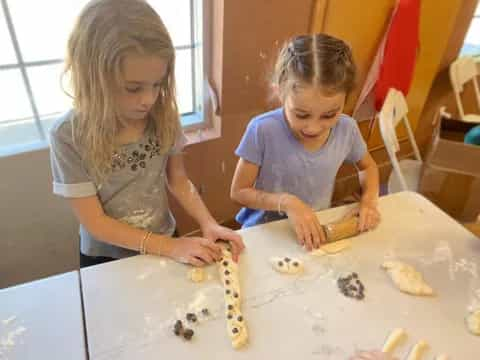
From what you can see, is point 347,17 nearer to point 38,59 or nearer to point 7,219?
point 38,59

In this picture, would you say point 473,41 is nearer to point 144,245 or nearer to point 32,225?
point 144,245

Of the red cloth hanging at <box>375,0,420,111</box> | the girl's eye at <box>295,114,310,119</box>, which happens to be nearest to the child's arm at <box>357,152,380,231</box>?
the girl's eye at <box>295,114,310,119</box>

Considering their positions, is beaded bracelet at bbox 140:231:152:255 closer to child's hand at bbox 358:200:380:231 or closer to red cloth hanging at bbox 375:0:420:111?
child's hand at bbox 358:200:380:231

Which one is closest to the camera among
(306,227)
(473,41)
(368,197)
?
(306,227)

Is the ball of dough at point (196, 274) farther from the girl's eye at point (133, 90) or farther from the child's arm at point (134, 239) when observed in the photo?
the girl's eye at point (133, 90)

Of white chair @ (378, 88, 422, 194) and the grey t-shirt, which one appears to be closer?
the grey t-shirt

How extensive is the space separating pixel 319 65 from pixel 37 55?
0.84m

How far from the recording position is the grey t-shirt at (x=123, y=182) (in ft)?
2.68

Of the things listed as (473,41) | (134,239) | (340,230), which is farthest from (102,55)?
(473,41)

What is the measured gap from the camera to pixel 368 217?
2.99ft

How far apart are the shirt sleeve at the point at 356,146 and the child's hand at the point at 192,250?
0.53 meters

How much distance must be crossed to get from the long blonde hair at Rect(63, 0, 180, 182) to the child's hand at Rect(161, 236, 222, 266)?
0.79 feet

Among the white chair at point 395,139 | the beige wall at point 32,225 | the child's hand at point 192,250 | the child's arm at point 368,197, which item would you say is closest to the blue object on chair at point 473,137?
the white chair at point 395,139

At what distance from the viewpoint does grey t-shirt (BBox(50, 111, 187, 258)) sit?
0.82 m
